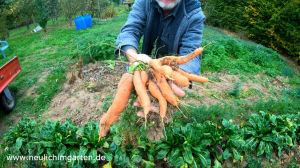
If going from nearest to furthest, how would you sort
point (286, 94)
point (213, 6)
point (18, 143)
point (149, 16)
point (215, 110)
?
point (149, 16) < point (18, 143) < point (215, 110) < point (286, 94) < point (213, 6)

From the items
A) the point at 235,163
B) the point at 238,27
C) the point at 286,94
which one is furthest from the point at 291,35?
Answer: the point at 235,163

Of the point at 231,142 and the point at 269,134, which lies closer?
the point at 231,142

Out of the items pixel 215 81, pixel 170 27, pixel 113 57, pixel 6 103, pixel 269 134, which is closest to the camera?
pixel 170 27

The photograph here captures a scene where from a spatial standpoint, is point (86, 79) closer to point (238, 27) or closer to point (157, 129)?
point (157, 129)

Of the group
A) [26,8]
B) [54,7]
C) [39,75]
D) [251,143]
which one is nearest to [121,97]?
[251,143]

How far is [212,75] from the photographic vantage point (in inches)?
209

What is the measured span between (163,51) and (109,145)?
5.28 ft

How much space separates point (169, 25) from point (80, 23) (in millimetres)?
9250

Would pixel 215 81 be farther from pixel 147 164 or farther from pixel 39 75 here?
pixel 39 75

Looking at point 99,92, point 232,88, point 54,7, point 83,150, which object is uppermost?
point 54,7

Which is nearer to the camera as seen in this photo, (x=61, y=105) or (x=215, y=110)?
(x=215, y=110)

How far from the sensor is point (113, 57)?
5246 millimetres

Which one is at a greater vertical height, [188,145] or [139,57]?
[139,57]

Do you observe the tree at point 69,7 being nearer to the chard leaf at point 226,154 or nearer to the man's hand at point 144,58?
the man's hand at point 144,58
